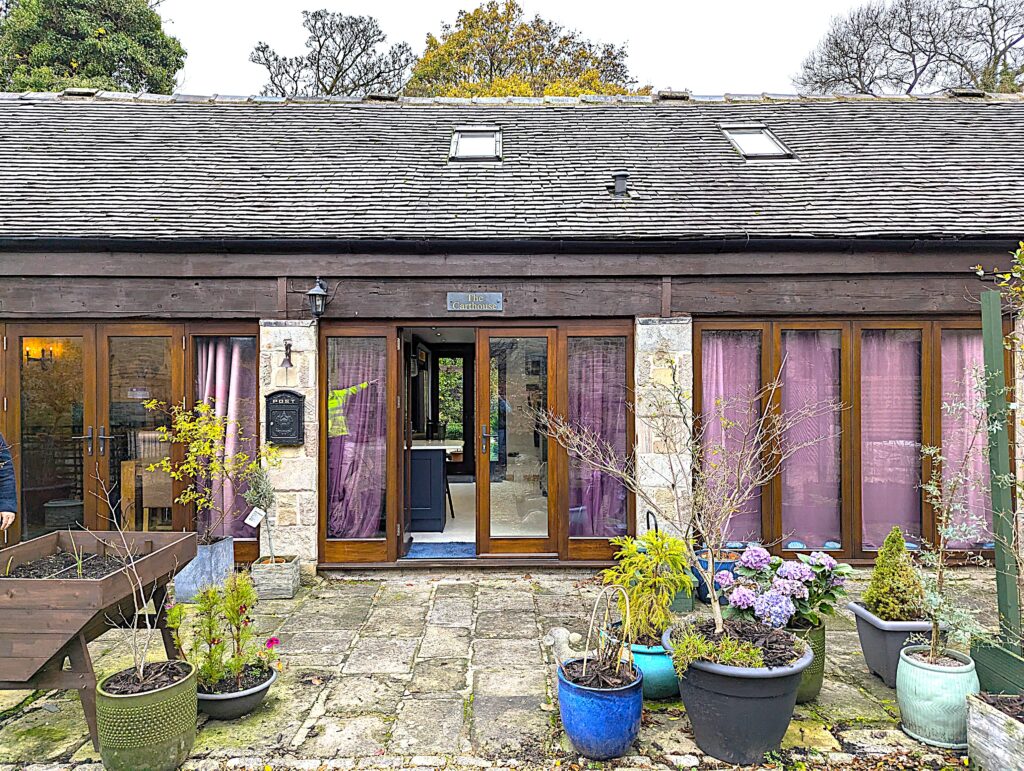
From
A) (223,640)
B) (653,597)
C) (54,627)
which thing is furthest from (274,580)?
(653,597)

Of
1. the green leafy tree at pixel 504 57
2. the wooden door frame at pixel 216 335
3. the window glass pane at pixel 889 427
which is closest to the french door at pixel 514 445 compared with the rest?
the wooden door frame at pixel 216 335

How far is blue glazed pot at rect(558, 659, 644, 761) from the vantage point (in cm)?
313

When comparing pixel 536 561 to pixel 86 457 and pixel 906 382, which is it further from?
pixel 86 457

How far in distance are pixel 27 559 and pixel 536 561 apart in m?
4.03

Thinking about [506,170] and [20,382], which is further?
[506,170]

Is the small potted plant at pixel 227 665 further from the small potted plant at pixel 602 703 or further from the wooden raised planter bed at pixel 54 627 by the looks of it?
the small potted plant at pixel 602 703

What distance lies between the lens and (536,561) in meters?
6.39

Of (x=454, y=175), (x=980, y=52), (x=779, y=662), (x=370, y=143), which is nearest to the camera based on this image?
(x=779, y=662)

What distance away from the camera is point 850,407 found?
6434mm

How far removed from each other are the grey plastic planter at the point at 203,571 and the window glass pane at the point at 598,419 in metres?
3.17

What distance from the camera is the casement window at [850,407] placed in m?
6.42

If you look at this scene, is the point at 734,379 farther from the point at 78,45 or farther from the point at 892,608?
the point at 78,45

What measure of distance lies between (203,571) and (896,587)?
515 centimetres

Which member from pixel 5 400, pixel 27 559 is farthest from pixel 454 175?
pixel 27 559
